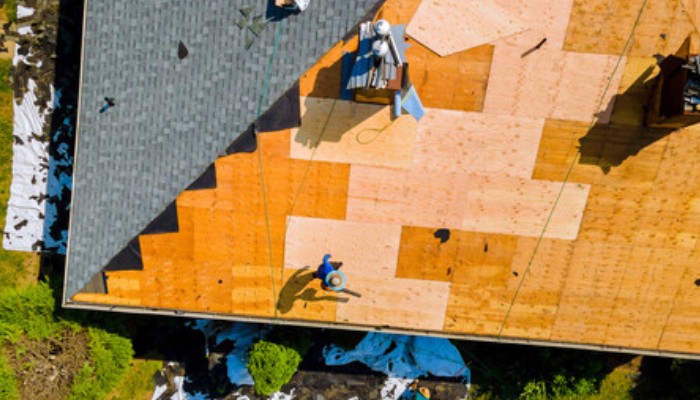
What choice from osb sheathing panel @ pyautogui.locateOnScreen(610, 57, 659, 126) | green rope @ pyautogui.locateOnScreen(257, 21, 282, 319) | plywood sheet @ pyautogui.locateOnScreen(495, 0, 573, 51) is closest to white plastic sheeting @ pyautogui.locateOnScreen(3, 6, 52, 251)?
green rope @ pyautogui.locateOnScreen(257, 21, 282, 319)

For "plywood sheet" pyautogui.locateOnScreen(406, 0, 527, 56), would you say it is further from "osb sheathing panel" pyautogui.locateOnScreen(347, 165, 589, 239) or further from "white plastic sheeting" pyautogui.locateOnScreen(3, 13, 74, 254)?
"white plastic sheeting" pyautogui.locateOnScreen(3, 13, 74, 254)

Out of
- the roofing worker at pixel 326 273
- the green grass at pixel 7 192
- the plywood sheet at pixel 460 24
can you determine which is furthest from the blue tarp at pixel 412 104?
the green grass at pixel 7 192

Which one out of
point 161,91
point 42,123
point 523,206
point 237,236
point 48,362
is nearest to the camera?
point 161,91

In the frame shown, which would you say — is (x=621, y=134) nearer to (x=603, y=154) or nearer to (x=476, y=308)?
(x=603, y=154)

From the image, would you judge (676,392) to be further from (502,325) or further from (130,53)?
(130,53)

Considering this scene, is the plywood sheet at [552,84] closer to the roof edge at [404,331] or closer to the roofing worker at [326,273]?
the roofing worker at [326,273]

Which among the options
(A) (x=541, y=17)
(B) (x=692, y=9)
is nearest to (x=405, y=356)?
(A) (x=541, y=17)
